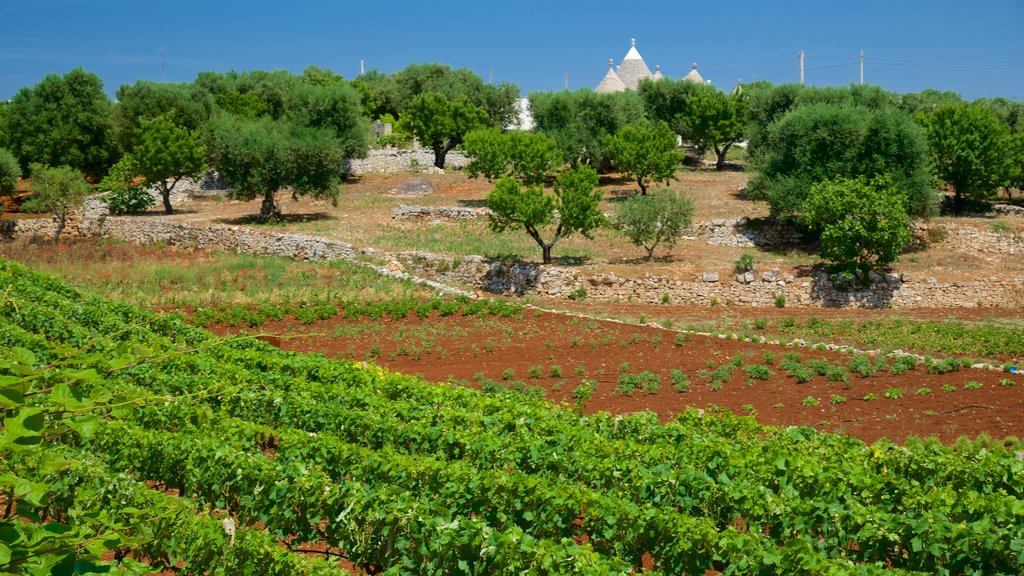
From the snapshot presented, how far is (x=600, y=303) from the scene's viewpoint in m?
31.0

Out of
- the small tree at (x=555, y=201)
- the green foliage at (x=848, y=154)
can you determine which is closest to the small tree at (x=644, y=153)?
the green foliage at (x=848, y=154)

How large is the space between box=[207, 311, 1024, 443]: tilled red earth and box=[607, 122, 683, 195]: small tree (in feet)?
68.3

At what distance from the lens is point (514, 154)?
45.4m

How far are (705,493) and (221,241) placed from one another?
107ft

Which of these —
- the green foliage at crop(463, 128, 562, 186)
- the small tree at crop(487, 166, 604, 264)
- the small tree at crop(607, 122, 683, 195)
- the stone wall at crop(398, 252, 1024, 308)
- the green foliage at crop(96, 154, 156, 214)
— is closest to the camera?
A: the stone wall at crop(398, 252, 1024, 308)

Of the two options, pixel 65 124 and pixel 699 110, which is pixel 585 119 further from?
pixel 65 124

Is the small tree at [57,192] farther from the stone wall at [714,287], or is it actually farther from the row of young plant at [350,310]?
the row of young plant at [350,310]

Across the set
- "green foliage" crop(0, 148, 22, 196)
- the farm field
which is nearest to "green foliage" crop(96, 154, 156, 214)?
"green foliage" crop(0, 148, 22, 196)

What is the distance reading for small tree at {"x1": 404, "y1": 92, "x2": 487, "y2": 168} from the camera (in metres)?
57.5

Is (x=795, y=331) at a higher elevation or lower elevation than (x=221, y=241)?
lower

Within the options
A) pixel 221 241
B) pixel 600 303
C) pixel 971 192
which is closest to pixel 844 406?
pixel 600 303

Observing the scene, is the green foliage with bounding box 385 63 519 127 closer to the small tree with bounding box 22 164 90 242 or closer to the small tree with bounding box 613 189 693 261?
the small tree with bounding box 22 164 90 242

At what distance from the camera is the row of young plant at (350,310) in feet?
84.6

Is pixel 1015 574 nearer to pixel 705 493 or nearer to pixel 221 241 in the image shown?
pixel 705 493
